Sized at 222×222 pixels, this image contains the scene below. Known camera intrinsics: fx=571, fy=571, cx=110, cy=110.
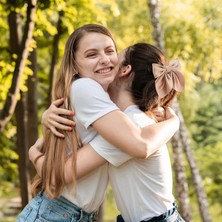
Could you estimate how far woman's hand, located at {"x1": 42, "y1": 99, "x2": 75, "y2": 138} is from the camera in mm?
2455

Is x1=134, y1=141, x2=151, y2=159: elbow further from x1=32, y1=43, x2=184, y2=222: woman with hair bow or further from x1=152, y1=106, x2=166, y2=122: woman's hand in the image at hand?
x1=152, y1=106, x2=166, y2=122: woman's hand

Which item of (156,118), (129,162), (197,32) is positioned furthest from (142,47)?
(197,32)

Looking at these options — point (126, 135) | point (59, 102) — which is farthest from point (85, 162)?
point (59, 102)

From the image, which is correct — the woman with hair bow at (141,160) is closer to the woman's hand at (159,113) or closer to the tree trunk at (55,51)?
the woman's hand at (159,113)

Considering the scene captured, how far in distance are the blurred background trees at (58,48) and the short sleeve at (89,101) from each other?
7.64ft

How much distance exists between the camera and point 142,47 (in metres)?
2.60

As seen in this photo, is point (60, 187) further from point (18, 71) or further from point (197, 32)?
point (197, 32)

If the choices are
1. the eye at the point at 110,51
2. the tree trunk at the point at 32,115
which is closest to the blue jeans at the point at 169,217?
the eye at the point at 110,51

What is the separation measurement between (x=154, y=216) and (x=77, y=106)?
0.56m

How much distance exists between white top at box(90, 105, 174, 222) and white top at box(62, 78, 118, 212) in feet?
0.19

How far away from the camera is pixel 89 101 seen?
2.35 metres

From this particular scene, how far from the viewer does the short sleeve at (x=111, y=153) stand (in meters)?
2.36

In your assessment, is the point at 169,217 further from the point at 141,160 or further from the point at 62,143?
the point at 62,143

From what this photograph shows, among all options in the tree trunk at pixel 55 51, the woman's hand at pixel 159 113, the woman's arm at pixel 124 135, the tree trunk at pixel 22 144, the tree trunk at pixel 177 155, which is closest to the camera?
the woman's arm at pixel 124 135
